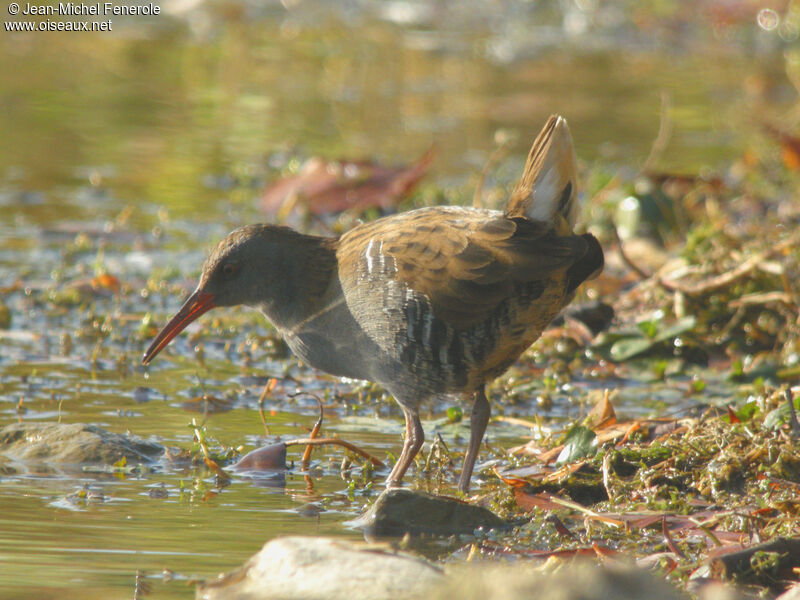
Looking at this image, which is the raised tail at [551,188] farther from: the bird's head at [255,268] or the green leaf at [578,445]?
the bird's head at [255,268]

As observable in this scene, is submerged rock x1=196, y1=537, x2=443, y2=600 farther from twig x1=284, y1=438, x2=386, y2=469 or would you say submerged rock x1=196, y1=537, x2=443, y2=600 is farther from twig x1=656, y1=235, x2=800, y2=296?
twig x1=656, y1=235, x2=800, y2=296

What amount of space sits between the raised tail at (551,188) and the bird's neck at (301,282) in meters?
0.74

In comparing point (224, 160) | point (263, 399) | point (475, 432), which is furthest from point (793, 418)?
point (224, 160)

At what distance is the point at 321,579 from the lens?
332 cm

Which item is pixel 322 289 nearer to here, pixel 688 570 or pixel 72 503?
pixel 72 503

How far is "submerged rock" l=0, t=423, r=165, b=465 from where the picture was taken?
4836mm

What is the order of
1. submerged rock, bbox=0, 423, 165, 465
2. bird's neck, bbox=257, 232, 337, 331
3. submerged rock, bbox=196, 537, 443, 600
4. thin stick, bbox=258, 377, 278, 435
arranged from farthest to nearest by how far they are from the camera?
thin stick, bbox=258, 377, 278, 435, bird's neck, bbox=257, 232, 337, 331, submerged rock, bbox=0, 423, 165, 465, submerged rock, bbox=196, 537, 443, 600

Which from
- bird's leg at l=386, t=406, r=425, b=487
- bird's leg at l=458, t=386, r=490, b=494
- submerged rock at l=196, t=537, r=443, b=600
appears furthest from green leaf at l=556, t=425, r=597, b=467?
submerged rock at l=196, t=537, r=443, b=600

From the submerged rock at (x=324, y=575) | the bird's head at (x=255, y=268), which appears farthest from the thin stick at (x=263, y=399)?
the submerged rock at (x=324, y=575)

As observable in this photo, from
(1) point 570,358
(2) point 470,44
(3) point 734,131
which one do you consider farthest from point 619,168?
(2) point 470,44

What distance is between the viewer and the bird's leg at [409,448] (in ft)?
15.6

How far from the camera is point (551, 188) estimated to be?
189 inches

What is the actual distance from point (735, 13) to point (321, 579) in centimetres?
1439

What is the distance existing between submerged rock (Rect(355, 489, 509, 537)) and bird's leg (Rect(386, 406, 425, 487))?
46 centimetres
